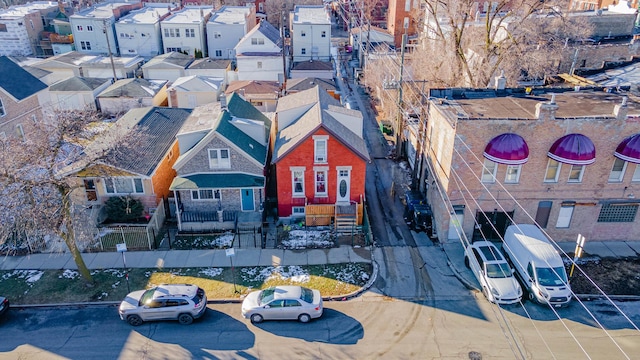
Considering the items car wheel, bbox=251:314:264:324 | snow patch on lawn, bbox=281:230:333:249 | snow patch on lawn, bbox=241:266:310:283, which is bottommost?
snow patch on lawn, bbox=241:266:310:283

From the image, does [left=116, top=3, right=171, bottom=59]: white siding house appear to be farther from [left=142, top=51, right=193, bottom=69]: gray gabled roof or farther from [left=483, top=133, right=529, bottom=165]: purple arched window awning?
[left=483, top=133, right=529, bottom=165]: purple arched window awning

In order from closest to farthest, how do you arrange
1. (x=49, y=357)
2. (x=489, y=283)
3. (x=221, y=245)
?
(x=49, y=357), (x=489, y=283), (x=221, y=245)

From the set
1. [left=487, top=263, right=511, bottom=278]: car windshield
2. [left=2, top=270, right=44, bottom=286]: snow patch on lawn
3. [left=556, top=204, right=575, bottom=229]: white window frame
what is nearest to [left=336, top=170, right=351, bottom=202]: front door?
[left=487, top=263, right=511, bottom=278]: car windshield

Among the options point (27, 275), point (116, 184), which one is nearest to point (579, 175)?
point (116, 184)

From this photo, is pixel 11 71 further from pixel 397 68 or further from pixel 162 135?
pixel 397 68

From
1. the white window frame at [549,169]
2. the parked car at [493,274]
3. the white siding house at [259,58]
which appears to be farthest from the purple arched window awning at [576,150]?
Result: the white siding house at [259,58]

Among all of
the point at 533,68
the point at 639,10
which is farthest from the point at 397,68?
the point at 639,10
